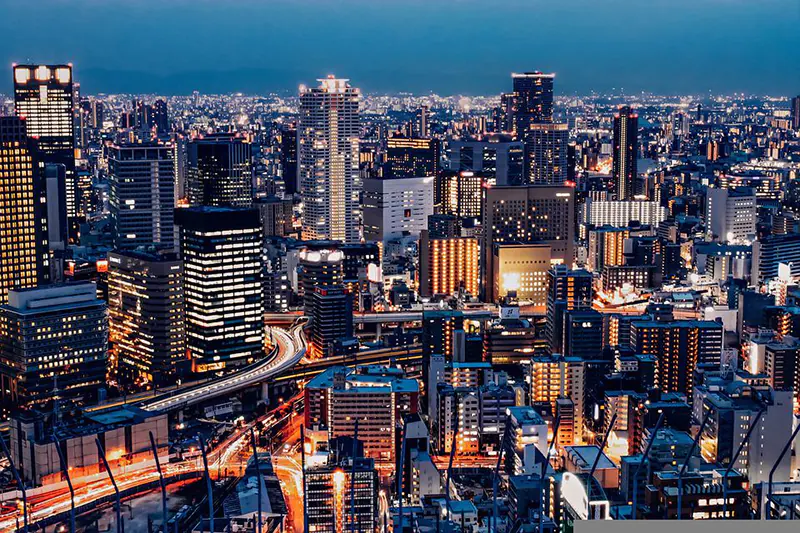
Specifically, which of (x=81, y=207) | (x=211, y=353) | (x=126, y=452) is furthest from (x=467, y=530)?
(x=81, y=207)

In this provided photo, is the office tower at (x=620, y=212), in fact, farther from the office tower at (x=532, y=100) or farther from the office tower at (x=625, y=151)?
the office tower at (x=532, y=100)

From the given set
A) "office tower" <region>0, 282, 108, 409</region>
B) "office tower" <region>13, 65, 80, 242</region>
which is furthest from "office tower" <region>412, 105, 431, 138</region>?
"office tower" <region>0, 282, 108, 409</region>

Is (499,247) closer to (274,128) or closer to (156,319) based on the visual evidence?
(156,319)

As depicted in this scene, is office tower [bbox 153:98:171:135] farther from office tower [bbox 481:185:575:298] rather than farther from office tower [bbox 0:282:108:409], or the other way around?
office tower [bbox 0:282:108:409]

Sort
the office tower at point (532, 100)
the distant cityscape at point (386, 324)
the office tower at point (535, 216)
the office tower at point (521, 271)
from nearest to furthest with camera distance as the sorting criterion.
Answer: the distant cityscape at point (386, 324) < the office tower at point (521, 271) < the office tower at point (535, 216) < the office tower at point (532, 100)

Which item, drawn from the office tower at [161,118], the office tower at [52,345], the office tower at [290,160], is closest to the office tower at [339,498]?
the office tower at [52,345]

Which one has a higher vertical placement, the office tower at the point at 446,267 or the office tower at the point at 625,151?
the office tower at the point at 625,151
